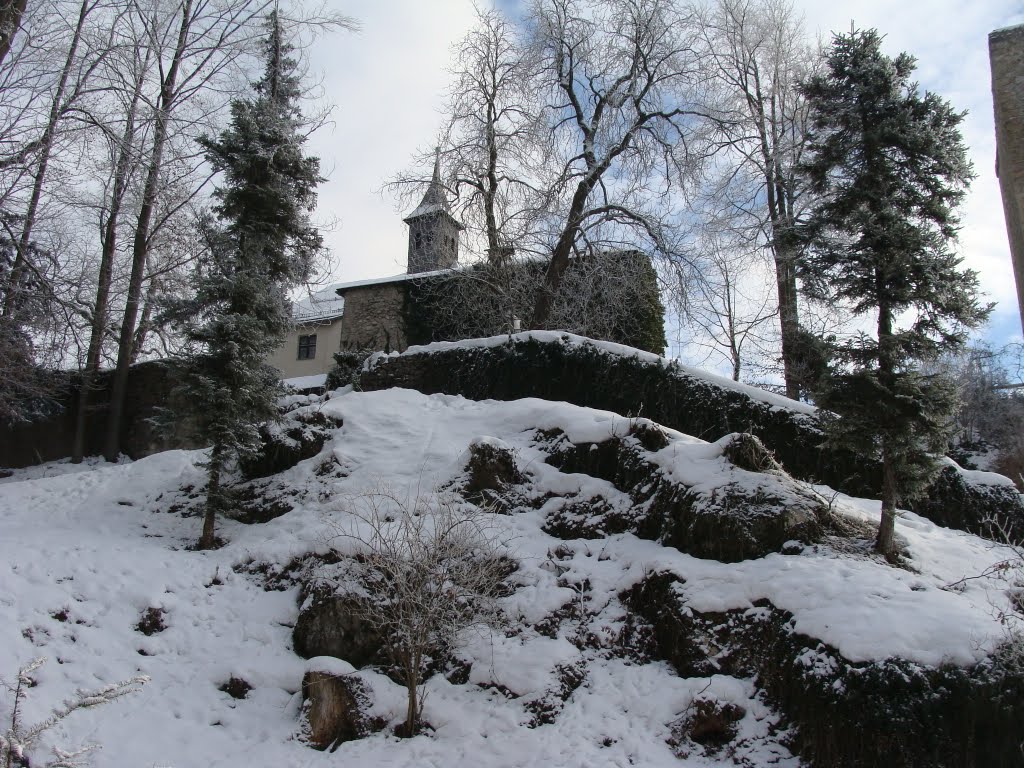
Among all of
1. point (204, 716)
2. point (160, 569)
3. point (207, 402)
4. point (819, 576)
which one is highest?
point (207, 402)

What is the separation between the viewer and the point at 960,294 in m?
7.38

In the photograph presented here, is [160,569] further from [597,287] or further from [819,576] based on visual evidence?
[597,287]

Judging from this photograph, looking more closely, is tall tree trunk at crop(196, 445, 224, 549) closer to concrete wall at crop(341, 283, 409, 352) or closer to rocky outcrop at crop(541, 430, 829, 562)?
rocky outcrop at crop(541, 430, 829, 562)

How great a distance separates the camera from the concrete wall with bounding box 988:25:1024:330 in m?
9.82

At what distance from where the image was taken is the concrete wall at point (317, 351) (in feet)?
85.3

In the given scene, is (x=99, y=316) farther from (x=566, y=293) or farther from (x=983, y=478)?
(x=983, y=478)

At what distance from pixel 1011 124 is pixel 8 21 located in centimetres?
1346

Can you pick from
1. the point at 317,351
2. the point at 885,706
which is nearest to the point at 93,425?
the point at 317,351

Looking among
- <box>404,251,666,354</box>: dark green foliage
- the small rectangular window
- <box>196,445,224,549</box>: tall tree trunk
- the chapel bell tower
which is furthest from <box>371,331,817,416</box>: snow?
the small rectangular window

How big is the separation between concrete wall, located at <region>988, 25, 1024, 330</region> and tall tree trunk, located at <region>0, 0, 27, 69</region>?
1329 cm

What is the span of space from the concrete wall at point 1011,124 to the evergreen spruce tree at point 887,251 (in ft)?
9.66

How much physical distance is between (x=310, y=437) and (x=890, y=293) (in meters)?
8.12

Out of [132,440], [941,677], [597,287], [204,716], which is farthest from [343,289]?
[941,677]

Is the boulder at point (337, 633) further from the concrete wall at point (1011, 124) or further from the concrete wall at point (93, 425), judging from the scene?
the concrete wall at point (93, 425)
